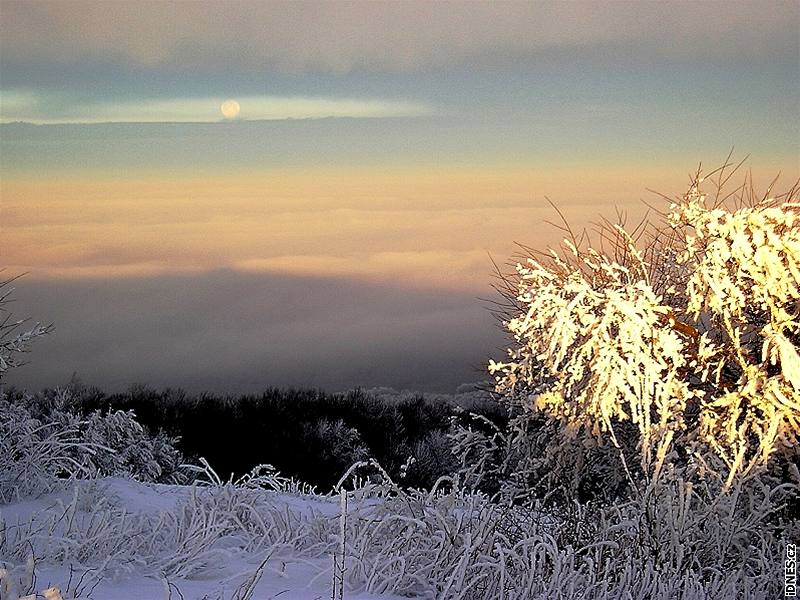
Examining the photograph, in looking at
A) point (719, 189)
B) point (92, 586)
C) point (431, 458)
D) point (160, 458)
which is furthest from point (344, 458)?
point (92, 586)

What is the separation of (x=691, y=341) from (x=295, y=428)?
10716 mm

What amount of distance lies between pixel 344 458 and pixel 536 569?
39.4 feet

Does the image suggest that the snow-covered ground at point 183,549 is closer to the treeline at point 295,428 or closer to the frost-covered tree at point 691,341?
the frost-covered tree at point 691,341

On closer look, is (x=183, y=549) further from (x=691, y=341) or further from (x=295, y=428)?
(x=295, y=428)

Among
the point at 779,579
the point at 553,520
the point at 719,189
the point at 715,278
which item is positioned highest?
the point at 719,189

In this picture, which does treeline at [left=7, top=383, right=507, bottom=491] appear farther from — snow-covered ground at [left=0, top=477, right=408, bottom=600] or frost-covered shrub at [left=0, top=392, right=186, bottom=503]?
snow-covered ground at [left=0, top=477, right=408, bottom=600]

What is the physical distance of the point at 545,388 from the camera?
884 cm

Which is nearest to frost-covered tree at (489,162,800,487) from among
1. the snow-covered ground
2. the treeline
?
the snow-covered ground

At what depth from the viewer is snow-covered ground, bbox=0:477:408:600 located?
495 cm

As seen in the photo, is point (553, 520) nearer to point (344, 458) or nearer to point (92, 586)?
point (92, 586)

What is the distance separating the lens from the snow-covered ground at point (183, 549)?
495 centimetres

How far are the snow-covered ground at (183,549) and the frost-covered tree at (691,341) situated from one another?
2822 mm

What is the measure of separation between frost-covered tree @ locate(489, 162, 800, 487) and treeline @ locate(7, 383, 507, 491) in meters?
7.40

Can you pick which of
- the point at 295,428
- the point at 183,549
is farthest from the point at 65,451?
the point at 295,428
